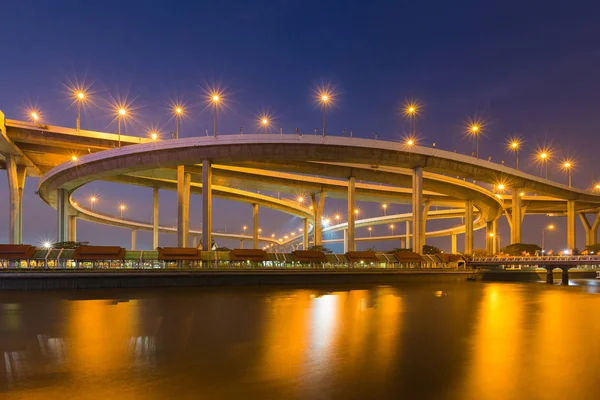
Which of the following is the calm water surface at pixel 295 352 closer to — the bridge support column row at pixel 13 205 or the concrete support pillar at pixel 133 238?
the bridge support column row at pixel 13 205

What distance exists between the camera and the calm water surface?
9.13 meters

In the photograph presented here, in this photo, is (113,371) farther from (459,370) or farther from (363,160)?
(363,160)

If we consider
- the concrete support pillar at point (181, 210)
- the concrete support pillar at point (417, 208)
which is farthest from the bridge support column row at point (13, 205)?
the concrete support pillar at point (417, 208)

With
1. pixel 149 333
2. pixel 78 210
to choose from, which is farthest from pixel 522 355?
pixel 78 210

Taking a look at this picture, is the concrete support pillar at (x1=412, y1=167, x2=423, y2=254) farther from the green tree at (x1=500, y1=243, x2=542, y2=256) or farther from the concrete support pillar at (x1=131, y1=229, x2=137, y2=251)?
the concrete support pillar at (x1=131, y1=229, x2=137, y2=251)

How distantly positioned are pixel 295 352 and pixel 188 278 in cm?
2592

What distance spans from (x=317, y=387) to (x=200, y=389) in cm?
260

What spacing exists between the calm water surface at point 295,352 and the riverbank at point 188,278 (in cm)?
1093

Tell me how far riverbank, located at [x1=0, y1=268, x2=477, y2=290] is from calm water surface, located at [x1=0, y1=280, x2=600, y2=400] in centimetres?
1093

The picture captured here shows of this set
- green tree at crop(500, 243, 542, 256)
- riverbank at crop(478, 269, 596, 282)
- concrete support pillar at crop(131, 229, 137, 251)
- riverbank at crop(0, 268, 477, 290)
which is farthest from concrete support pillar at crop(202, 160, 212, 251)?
concrete support pillar at crop(131, 229, 137, 251)

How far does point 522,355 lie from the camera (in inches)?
483

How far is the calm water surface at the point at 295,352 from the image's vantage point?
9.13m

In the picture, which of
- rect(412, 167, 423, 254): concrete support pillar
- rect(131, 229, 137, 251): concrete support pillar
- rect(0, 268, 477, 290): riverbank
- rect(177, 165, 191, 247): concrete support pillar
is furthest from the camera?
rect(131, 229, 137, 251): concrete support pillar

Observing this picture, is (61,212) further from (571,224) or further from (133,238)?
(571,224)
